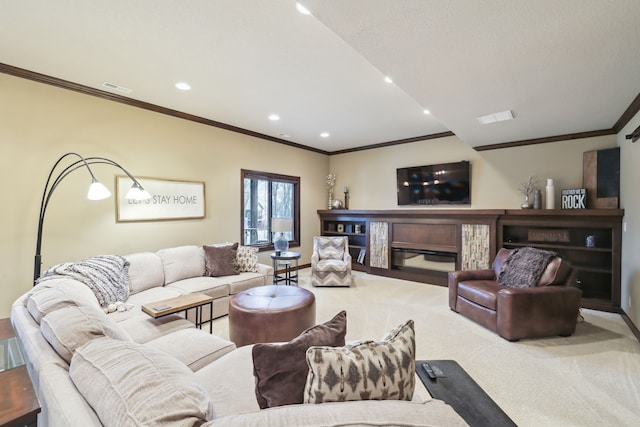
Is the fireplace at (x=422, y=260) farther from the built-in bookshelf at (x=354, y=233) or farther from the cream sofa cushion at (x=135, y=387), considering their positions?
the cream sofa cushion at (x=135, y=387)

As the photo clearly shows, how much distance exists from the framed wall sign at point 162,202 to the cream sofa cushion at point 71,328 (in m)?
2.56

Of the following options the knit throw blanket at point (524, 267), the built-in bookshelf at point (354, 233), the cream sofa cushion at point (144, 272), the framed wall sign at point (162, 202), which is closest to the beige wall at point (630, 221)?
the knit throw blanket at point (524, 267)

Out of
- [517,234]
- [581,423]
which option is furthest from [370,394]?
[517,234]

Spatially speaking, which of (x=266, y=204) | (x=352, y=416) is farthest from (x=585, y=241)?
(x=266, y=204)

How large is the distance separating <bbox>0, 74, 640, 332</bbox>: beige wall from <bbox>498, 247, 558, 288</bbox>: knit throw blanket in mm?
875

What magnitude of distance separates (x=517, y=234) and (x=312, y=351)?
5.01 metres

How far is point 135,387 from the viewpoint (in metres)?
0.89

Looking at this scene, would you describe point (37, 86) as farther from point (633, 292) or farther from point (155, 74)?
point (633, 292)

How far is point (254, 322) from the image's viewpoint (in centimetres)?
259

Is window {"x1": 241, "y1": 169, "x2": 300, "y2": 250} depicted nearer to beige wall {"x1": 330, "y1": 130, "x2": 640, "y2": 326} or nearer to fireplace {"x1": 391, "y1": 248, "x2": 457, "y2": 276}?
beige wall {"x1": 330, "y1": 130, "x2": 640, "y2": 326}

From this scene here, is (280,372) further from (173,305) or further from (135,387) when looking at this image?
(173,305)

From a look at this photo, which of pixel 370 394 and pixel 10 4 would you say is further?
pixel 10 4

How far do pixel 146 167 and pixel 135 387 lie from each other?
368cm

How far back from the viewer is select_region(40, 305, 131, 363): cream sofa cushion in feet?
4.04
